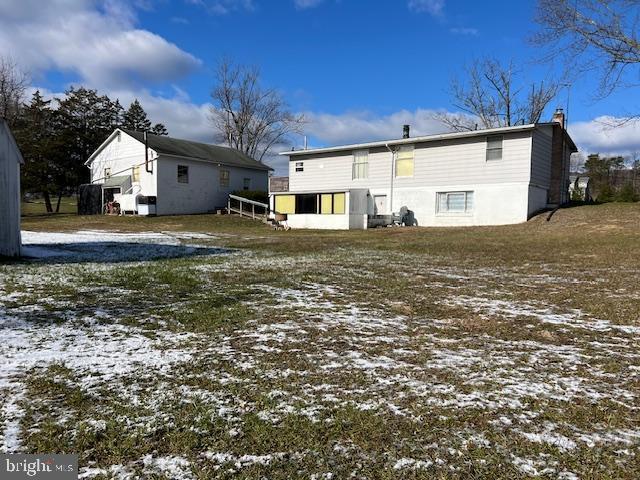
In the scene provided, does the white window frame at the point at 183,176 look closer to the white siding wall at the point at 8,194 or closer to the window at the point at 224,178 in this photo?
the window at the point at 224,178

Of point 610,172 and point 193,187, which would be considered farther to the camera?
point 610,172

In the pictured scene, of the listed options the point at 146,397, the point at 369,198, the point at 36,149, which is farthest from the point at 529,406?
the point at 36,149

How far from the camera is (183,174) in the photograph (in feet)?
105

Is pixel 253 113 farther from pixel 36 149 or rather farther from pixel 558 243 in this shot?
pixel 558 243

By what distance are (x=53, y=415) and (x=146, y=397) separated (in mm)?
547

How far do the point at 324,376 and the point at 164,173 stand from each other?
30.1 metres

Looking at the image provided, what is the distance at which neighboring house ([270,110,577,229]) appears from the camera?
67.9 feet

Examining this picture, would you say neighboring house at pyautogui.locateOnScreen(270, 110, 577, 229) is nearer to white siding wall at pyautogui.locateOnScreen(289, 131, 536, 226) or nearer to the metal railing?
white siding wall at pyautogui.locateOnScreen(289, 131, 536, 226)

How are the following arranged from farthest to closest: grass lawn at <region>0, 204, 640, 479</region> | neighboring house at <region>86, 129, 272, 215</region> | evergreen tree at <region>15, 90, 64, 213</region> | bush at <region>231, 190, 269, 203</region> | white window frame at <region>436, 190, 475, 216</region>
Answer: evergreen tree at <region>15, 90, 64, 213</region>, bush at <region>231, 190, 269, 203</region>, neighboring house at <region>86, 129, 272, 215</region>, white window frame at <region>436, 190, 475, 216</region>, grass lawn at <region>0, 204, 640, 479</region>

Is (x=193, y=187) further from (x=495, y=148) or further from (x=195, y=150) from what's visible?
(x=495, y=148)

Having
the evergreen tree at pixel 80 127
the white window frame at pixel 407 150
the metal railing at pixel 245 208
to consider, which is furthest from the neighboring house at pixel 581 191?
the evergreen tree at pixel 80 127

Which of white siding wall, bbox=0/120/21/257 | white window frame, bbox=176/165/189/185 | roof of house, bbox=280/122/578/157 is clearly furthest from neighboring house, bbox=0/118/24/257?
white window frame, bbox=176/165/189/185

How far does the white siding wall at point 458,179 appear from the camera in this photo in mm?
20500

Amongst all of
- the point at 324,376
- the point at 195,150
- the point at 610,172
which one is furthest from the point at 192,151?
the point at 610,172
